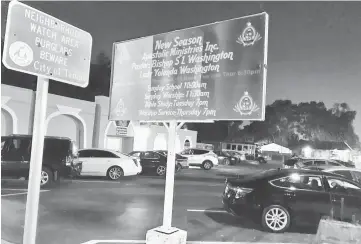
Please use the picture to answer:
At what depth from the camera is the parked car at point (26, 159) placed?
10.5 meters

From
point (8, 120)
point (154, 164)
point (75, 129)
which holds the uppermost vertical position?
point (8, 120)

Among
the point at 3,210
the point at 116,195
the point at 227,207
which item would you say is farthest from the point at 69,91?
the point at 227,207

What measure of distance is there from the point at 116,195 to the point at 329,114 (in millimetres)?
61491

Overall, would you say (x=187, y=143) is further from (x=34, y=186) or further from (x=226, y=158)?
(x=34, y=186)

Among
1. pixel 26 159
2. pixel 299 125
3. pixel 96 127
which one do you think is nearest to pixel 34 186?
pixel 26 159

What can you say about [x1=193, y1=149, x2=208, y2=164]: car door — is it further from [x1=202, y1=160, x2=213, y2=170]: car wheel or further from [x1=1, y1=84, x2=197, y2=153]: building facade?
[x1=1, y1=84, x2=197, y2=153]: building facade

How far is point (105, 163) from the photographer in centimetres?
1325

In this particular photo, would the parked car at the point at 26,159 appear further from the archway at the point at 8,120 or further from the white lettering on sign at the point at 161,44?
the white lettering on sign at the point at 161,44

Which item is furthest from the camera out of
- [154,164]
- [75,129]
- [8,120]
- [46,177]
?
[75,129]

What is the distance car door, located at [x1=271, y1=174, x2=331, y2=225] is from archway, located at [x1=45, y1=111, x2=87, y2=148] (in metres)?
12.7

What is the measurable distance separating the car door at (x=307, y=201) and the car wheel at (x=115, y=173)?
8311mm

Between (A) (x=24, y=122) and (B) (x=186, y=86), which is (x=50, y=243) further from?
(A) (x=24, y=122)

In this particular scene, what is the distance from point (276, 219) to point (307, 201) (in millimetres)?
718

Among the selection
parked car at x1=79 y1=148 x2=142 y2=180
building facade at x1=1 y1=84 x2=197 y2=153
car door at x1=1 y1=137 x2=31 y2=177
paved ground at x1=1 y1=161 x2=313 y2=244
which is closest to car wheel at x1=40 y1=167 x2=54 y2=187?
paved ground at x1=1 y1=161 x2=313 y2=244
